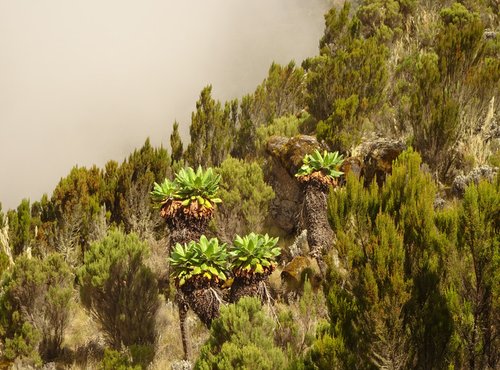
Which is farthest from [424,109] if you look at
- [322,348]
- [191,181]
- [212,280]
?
[322,348]

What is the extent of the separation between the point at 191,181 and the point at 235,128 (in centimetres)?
975

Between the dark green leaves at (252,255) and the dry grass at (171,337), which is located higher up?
the dark green leaves at (252,255)

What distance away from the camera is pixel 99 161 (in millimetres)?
58688

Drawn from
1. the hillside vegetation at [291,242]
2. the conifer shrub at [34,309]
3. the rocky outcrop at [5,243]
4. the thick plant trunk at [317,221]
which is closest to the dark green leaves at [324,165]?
the hillside vegetation at [291,242]

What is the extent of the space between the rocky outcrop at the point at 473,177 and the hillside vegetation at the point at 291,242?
54mm

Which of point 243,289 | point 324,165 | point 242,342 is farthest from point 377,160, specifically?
point 242,342

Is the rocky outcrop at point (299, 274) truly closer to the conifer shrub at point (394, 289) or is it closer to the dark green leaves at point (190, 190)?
the dark green leaves at point (190, 190)

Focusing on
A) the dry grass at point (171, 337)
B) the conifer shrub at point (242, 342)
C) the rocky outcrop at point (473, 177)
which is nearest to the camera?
the conifer shrub at point (242, 342)

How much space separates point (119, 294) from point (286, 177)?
645 cm

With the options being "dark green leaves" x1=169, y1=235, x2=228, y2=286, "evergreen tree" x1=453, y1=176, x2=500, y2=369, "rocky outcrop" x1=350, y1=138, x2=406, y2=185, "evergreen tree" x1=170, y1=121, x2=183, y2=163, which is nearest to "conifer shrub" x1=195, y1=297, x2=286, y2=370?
"dark green leaves" x1=169, y1=235, x2=228, y2=286

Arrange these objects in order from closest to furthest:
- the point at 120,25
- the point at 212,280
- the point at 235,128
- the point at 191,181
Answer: the point at 212,280
the point at 191,181
the point at 235,128
the point at 120,25

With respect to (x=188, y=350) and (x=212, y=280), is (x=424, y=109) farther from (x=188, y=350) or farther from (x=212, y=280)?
(x=188, y=350)

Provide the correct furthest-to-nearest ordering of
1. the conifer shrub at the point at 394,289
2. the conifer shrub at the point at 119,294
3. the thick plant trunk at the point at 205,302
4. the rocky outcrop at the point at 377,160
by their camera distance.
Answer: the rocky outcrop at the point at 377,160
the conifer shrub at the point at 119,294
the thick plant trunk at the point at 205,302
the conifer shrub at the point at 394,289

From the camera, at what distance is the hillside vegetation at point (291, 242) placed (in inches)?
198
